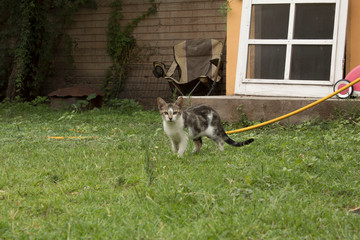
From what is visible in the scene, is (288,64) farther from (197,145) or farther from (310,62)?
(197,145)

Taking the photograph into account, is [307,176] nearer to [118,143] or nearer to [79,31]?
[118,143]

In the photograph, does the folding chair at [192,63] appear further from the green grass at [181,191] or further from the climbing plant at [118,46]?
the green grass at [181,191]

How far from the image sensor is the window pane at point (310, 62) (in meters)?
5.87

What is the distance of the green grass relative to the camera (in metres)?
1.97

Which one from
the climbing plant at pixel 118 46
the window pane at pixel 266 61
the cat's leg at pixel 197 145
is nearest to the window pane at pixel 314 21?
the window pane at pixel 266 61

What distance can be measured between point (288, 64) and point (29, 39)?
18.4 ft

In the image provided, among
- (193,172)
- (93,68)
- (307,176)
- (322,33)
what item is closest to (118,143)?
(193,172)

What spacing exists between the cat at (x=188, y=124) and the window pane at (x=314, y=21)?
2708 mm

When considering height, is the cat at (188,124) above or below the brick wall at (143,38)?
below

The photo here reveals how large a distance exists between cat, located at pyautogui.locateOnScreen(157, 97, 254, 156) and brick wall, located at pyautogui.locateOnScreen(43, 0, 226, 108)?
15.9 feet

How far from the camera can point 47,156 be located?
364 cm

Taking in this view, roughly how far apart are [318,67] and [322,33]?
452 mm

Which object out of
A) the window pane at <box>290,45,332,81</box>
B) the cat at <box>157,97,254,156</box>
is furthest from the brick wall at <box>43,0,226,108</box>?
the cat at <box>157,97,254,156</box>

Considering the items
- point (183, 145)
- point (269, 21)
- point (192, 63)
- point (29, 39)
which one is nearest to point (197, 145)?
point (183, 145)
